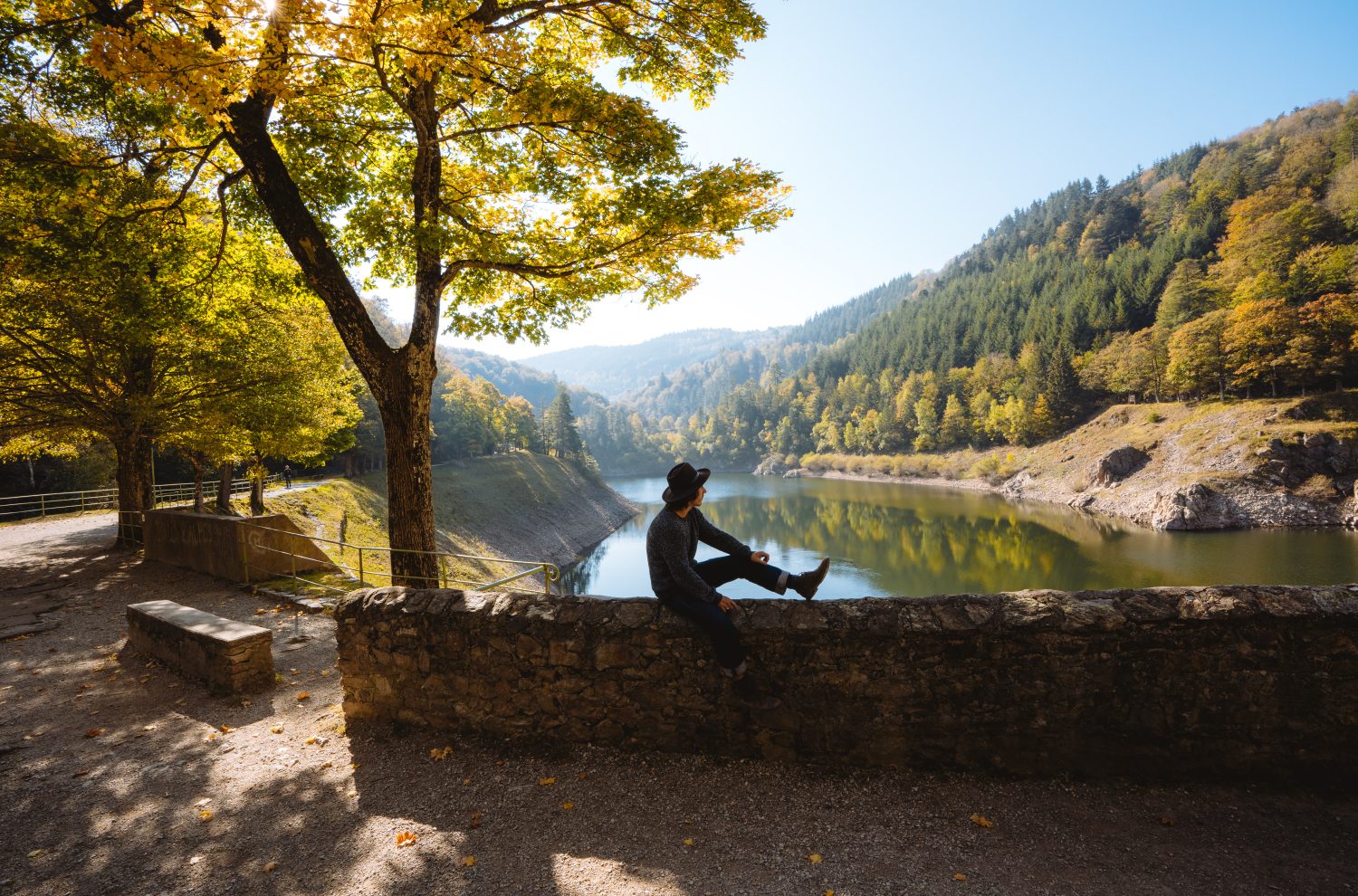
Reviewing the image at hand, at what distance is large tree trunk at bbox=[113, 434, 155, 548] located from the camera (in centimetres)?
1388

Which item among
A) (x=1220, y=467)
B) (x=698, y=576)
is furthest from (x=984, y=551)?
(x=698, y=576)

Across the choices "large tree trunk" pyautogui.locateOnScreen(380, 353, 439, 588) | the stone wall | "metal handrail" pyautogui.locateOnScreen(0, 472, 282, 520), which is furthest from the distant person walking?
"metal handrail" pyautogui.locateOnScreen(0, 472, 282, 520)

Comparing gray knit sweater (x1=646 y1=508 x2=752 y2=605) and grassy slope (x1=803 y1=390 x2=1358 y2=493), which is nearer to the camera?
gray knit sweater (x1=646 y1=508 x2=752 y2=605)

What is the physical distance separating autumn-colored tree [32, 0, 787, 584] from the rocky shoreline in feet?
155

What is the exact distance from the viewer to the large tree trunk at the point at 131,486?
1388 centimetres

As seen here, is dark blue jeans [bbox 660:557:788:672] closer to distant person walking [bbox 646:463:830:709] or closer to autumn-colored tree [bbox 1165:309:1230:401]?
distant person walking [bbox 646:463:830:709]

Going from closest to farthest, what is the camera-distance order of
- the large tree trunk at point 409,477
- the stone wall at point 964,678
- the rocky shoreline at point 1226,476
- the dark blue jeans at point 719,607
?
1. the stone wall at point 964,678
2. the dark blue jeans at point 719,607
3. the large tree trunk at point 409,477
4. the rocky shoreline at point 1226,476

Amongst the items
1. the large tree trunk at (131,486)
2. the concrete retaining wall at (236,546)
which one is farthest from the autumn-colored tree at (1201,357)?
the large tree trunk at (131,486)

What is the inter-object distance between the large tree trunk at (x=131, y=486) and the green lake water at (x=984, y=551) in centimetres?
1996

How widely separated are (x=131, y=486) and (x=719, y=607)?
56.2ft

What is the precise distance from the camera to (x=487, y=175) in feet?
24.0

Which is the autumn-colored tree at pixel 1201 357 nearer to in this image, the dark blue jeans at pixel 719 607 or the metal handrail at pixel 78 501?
the dark blue jeans at pixel 719 607

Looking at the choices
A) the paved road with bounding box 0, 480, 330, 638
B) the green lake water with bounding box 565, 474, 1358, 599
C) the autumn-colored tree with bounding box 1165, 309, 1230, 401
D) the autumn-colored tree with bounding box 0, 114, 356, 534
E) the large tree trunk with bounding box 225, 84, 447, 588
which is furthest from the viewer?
the autumn-colored tree with bounding box 1165, 309, 1230, 401

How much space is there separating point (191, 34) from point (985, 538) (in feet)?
151
